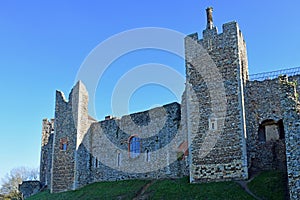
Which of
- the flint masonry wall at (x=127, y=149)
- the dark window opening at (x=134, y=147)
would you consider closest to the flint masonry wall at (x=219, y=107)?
the flint masonry wall at (x=127, y=149)

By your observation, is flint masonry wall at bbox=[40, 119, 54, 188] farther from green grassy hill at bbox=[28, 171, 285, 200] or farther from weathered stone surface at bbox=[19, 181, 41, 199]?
green grassy hill at bbox=[28, 171, 285, 200]

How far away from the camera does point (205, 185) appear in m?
21.4

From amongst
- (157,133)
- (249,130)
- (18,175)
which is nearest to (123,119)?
(157,133)

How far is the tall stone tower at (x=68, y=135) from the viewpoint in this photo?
32000 millimetres

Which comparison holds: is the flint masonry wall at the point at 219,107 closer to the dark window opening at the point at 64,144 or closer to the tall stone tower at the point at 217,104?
the tall stone tower at the point at 217,104

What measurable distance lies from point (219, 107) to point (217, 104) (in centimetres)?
23

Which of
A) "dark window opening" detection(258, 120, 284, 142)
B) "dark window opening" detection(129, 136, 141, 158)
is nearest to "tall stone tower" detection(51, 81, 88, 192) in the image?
"dark window opening" detection(129, 136, 141, 158)

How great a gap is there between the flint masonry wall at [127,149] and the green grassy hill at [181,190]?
1.22 metres

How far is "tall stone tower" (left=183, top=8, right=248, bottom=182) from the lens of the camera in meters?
21.7

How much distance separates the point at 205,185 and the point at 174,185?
258 cm

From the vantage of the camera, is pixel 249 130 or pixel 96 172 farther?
pixel 96 172

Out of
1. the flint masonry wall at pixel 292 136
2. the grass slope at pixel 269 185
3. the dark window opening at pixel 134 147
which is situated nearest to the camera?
the flint masonry wall at pixel 292 136

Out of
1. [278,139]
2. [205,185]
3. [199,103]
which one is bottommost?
[205,185]

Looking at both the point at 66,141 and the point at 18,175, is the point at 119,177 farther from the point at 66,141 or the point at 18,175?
the point at 18,175
